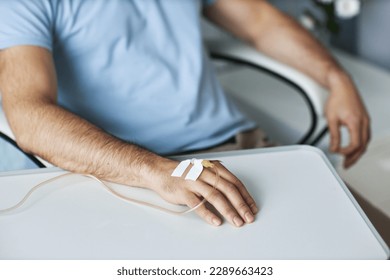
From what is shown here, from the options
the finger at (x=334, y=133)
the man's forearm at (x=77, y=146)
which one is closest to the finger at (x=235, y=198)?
the man's forearm at (x=77, y=146)

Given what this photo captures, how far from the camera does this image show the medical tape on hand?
91 centimetres

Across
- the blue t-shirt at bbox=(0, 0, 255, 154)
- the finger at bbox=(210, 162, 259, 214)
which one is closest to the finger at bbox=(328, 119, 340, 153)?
the blue t-shirt at bbox=(0, 0, 255, 154)

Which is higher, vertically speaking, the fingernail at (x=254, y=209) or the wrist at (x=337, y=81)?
the fingernail at (x=254, y=209)

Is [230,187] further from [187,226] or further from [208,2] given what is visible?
[208,2]

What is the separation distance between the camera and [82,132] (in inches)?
40.6

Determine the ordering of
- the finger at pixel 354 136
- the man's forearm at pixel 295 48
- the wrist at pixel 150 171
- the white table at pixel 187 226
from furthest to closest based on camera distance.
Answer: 1. the man's forearm at pixel 295 48
2. the finger at pixel 354 136
3. the wrist at pixel 150 171
4. the white table at pixel 187 226

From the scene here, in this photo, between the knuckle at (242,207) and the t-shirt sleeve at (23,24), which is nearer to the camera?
the knuckle at (242,207)

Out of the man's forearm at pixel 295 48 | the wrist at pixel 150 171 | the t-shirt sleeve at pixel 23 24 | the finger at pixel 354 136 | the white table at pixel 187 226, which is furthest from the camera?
the man's forearm at pixel 295 48

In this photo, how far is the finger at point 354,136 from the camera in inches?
55.6

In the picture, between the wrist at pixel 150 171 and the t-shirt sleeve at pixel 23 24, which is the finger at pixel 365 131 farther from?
the t-shirt sleeve at pixel 23 24

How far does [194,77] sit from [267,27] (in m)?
0.35

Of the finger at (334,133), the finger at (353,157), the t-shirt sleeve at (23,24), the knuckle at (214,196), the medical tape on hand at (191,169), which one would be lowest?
the finger at (353,157)

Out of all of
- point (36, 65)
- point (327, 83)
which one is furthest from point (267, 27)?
point (36, 65)
